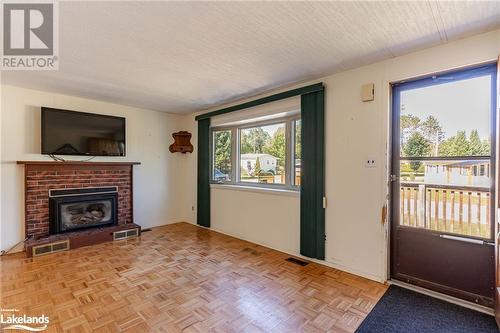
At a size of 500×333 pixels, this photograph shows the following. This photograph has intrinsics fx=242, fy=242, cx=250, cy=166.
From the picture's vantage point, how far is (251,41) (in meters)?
2.14

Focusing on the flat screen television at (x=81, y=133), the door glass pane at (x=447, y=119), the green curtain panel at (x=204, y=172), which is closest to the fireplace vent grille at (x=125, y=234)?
the green curtain panel at (x=204, y=172)

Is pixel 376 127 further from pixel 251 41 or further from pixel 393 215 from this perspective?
pixel 251 41

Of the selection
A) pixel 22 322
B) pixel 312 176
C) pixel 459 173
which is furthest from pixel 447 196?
pixel 22 322

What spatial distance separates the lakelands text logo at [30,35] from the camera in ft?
5.62

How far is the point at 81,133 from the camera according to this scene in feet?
12.7

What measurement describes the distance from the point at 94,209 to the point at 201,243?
192 cm

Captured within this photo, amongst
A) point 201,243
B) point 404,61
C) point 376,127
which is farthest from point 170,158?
point 404,61

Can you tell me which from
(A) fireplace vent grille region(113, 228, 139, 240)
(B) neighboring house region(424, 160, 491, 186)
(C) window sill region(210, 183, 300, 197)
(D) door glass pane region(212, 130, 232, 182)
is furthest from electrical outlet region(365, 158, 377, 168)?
(A) fireplace vent grille region(113, 228, 139, 240)

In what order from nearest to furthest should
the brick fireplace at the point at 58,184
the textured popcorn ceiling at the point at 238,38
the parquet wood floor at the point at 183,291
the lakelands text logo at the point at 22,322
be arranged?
the textured popcorn ceiling at the point at 238,38
the lakelands text logo at the point at 22,322
the parquet wood floor at the point at 183,291
the brick fireplace at the point at 58,184

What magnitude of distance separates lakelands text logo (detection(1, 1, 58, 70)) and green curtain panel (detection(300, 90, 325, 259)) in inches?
102

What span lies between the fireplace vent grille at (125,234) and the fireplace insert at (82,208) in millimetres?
327

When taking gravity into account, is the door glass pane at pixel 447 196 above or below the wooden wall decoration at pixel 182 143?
below

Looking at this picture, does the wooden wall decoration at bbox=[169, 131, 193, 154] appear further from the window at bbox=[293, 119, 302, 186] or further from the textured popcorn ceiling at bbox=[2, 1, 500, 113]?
the window at bbox=[293, 119, 302, 186]

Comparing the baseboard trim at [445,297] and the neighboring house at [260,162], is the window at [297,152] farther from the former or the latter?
the baseboard trim at [445,297]
